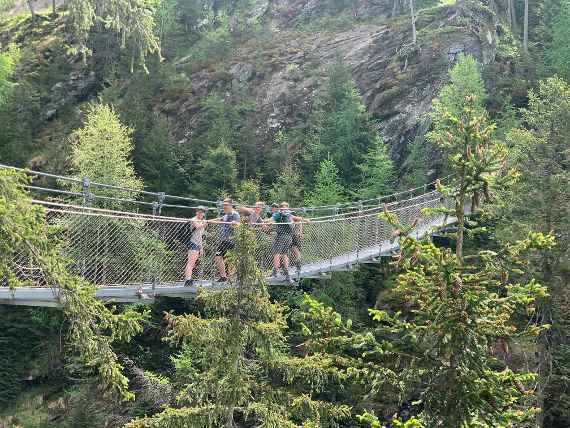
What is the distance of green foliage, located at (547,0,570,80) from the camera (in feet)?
61.2

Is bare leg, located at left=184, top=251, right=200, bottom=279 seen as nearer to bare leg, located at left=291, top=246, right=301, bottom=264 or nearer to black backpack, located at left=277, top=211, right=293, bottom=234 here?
black backpack, located at left=277, top=211, right=293, bottom=234

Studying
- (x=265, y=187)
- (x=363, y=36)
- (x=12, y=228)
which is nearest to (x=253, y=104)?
(x=265, y=187)

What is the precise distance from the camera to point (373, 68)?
2081 centimetres

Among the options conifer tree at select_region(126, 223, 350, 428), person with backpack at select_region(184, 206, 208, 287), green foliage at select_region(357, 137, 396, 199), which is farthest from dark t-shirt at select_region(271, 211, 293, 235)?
green foliage at select_region(357, 137, 396, 199)

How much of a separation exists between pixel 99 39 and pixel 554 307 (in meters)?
21.4

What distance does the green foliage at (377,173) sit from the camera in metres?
16.0

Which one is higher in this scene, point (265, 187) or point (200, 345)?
point (265, 187)

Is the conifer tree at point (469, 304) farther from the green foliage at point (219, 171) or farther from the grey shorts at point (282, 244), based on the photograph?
the green foliage at point (219, 171)

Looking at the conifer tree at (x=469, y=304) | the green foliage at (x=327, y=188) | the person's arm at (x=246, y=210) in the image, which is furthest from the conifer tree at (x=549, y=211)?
the conifer tree at (x=469, y=304)

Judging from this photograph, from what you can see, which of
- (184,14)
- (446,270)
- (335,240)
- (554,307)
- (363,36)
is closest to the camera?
(446,270)

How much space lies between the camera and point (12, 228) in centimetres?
314

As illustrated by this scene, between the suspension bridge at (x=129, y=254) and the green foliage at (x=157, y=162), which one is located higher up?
the green foliage at (x=157, y=162)

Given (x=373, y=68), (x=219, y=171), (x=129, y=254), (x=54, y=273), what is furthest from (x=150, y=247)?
(x=373, y=68)

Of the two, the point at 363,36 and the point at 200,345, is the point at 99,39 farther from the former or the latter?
the point at 200,345
